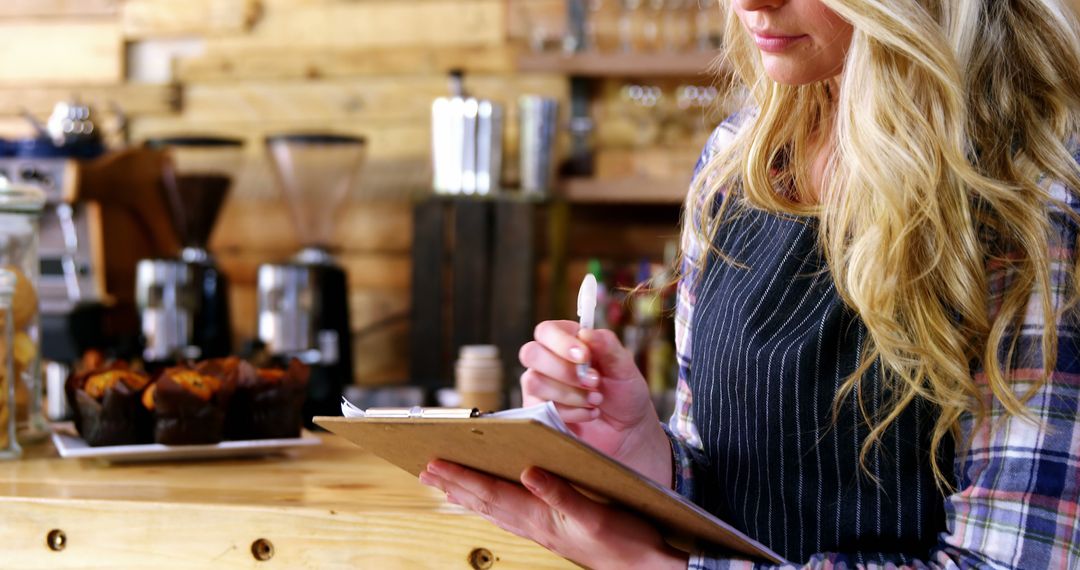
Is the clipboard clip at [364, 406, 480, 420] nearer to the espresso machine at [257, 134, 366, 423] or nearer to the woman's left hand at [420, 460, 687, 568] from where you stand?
the woman's left hand at [420, 460, 687, 568]

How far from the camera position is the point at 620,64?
3457mm

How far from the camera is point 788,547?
49.6 inches

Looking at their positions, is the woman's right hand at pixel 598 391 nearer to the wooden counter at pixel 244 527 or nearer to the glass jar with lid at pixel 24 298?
the wooden counter at pixel 244 527

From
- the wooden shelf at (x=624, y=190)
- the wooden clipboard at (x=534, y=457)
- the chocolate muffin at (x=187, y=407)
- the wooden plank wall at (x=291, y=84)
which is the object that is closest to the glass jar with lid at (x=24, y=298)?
the chocolate muffin at (x=187, y=407)

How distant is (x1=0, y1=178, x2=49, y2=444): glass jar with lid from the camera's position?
1.69m

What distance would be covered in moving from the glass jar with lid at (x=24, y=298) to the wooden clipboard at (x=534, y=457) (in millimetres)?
775

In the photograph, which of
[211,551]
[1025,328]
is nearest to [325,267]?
[211,551]

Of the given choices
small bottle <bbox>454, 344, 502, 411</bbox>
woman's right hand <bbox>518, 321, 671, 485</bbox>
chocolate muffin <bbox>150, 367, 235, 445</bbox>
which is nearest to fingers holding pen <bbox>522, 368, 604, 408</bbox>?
woman's right hand <bbox>518, 321, 671, 485</bbox>

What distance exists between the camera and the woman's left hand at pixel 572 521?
1122 mm

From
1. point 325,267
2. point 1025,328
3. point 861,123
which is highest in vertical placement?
point 861,123

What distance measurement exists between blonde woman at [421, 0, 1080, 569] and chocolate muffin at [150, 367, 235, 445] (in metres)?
0.55

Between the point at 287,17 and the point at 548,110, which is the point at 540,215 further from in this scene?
the point at 287,17

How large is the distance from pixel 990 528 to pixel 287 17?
10.7 feet

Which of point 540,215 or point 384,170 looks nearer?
point 540,215
